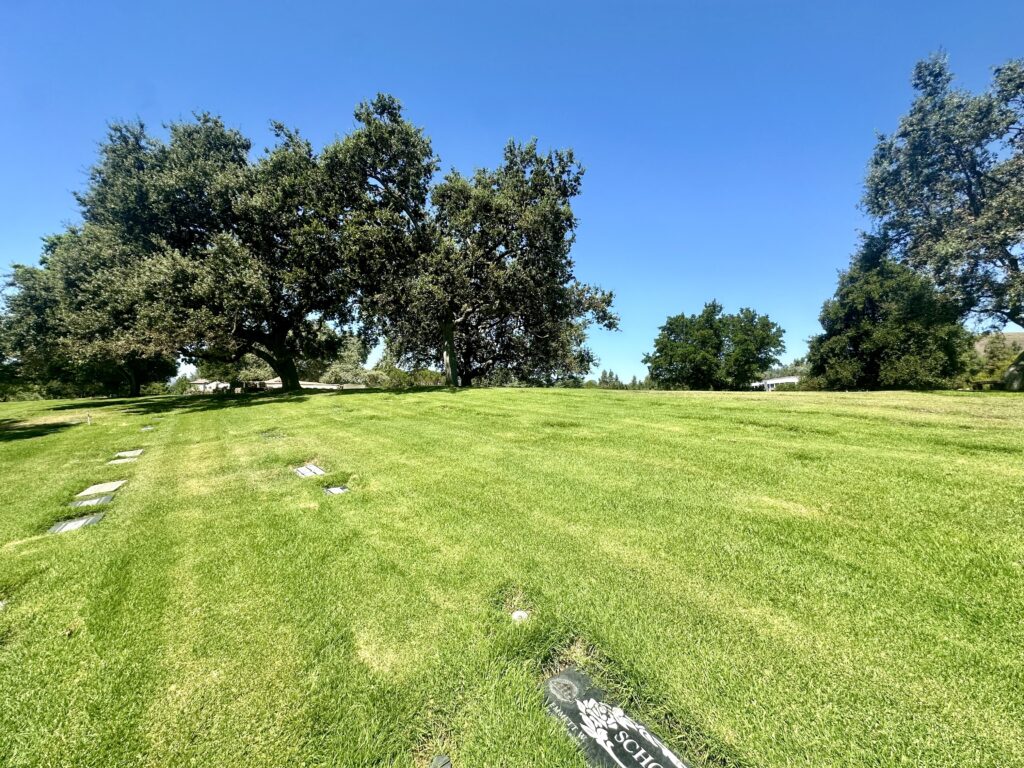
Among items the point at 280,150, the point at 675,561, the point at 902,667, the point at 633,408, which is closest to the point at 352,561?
the point at 675,561

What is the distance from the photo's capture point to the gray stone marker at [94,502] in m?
4.64

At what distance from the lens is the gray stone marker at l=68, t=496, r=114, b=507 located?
4.64 meters

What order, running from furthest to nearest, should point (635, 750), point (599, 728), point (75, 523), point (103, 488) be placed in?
point (103, 488) < point (75, 523) < point (599, 728) < point (635, 750)

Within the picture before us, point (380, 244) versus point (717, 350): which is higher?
point (380, 244)

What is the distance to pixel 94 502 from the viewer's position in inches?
186

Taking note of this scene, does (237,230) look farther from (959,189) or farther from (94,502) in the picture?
(959,189)

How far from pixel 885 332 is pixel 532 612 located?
112ft

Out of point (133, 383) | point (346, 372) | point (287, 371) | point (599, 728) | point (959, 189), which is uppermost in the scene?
→ point (959, 189)

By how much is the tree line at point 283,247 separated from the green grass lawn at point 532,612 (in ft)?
51.6

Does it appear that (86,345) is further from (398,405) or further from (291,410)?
(398,405)

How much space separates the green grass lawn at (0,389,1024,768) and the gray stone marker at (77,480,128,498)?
385 millimetres

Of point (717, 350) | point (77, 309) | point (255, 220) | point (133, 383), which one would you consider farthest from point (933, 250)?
point (133, 383)

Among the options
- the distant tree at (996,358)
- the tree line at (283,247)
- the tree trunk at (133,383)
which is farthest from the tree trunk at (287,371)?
the distant tree at (996,358)

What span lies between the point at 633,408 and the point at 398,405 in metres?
7.63
